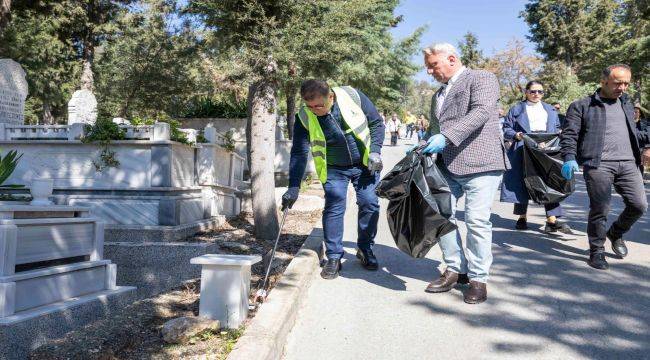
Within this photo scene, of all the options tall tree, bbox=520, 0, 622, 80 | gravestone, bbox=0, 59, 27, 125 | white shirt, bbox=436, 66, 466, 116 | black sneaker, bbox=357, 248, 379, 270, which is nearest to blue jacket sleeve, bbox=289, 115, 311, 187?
black sneaker, bbox=357, 248, 379, 270

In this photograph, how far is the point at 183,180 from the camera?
10.3 meters

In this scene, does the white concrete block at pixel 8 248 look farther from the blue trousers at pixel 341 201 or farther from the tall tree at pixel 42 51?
the tall tree at pixel 42 51

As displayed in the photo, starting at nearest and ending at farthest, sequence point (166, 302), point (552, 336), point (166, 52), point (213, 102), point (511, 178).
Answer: point (552, 336), point (166, 302), point (511, 178), point (213, 102), point (166, 52)

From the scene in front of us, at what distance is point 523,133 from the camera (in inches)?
268

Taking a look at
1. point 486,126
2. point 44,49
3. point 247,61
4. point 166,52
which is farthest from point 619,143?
point 44,49

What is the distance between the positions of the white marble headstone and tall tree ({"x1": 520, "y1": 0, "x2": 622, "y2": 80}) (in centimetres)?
3376

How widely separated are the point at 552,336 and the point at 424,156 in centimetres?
148

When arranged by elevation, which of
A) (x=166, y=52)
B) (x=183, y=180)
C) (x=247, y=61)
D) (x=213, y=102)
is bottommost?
(x=183, y=180)

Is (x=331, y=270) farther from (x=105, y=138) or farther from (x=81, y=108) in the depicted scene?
(x=81, y=108)

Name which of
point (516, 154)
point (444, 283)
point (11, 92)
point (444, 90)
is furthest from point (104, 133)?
point (444, 283)

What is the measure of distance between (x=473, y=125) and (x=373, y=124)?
1214mm

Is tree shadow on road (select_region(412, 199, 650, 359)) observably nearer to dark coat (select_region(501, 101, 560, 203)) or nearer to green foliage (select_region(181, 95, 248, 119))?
dark coat (select_region(501, 101, 560, 203))

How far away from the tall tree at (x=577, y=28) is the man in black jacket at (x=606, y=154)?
35.0 m

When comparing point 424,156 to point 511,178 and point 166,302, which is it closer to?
point 166,302
